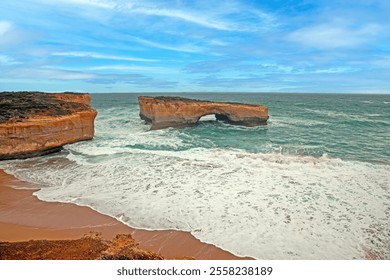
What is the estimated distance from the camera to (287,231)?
5.89m

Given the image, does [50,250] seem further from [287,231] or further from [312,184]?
[312,184]

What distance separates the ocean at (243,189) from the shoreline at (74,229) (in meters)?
0.25

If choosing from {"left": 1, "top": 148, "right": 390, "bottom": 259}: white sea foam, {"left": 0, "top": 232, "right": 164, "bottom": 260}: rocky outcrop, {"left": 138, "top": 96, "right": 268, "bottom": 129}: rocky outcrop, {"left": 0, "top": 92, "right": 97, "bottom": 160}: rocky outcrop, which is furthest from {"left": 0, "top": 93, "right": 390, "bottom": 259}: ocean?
{"left": 138, "top": 96, "right": 268, "bottom": 129}: rocky outcrop

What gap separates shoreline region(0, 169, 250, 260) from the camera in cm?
532

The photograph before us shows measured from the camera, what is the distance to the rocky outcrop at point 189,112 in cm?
1998

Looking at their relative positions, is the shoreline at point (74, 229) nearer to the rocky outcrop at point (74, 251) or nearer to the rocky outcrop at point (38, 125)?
the rocky outcrop at point (74, 251)

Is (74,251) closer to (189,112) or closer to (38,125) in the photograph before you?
(38,125)

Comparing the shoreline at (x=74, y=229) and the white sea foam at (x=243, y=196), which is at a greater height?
the white sea foam at (x=243, y=196)

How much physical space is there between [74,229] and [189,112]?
1489cm

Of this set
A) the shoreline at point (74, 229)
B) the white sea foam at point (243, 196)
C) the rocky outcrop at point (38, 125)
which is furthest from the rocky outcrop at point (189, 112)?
the shoreline at point (74, 229)

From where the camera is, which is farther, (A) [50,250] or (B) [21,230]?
(B) [21,230]

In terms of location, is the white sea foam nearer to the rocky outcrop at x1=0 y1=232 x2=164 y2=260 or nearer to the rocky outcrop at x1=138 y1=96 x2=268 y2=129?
the rocky outcrop at x1=0 y1=232 x2=164 y2=260

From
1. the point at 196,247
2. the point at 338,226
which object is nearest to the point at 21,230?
the point at 196,247
